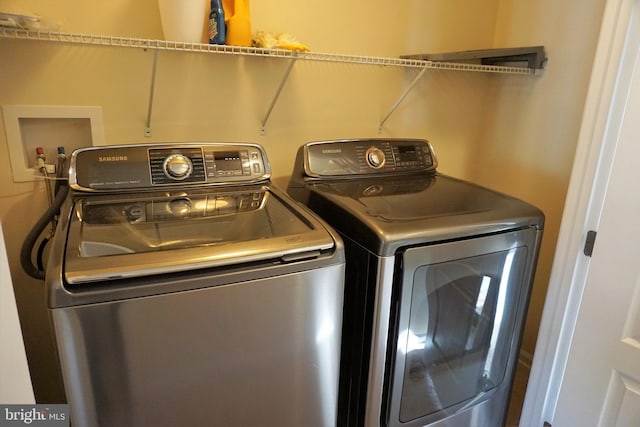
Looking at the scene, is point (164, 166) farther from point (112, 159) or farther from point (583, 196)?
point (583, 196)

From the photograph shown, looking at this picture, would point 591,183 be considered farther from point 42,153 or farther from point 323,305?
point 42,153

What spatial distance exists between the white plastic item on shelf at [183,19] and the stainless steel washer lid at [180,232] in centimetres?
50

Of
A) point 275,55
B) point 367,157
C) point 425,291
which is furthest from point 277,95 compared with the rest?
point 425,291

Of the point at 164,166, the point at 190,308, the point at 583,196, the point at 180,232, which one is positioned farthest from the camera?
the point at 583,196

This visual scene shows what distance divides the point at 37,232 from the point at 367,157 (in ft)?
3.77

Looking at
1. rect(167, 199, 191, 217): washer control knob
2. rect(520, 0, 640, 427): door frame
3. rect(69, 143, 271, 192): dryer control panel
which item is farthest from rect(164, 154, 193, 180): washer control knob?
rect(520, 0, 640, 427): door frame

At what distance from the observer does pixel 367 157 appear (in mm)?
1695

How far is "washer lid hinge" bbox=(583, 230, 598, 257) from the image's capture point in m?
1.51

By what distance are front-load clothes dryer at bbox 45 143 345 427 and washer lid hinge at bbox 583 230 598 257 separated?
0.99 m

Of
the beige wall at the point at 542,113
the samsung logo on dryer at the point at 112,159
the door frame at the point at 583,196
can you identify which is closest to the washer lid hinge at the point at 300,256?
the samsung logo on dryer at the point at 112,159

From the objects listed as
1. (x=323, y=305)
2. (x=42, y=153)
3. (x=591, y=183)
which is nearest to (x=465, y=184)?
(x=591, y=183)

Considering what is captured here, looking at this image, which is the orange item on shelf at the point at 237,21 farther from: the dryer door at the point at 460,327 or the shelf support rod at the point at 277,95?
the dryer door at the point at 460,327

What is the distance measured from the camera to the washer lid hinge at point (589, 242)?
1.51 m

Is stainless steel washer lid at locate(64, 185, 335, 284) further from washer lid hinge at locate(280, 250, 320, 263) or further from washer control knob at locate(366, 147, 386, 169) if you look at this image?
washer control knob at locate(366, 147, 386, 169)
